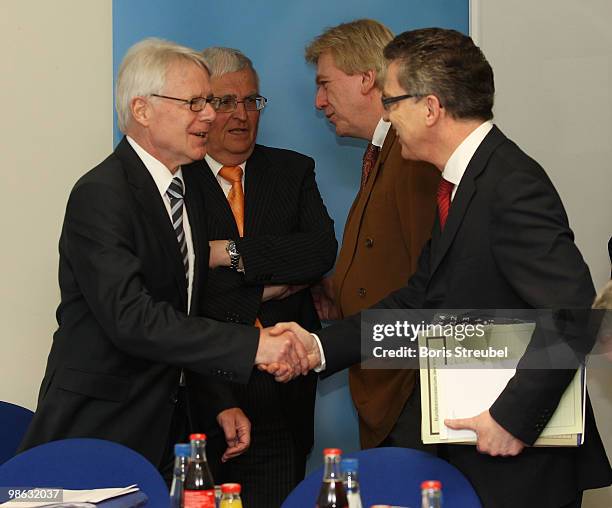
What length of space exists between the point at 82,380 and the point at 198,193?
83cm

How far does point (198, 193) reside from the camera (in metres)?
3.51

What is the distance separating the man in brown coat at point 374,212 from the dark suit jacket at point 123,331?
2.19 ft

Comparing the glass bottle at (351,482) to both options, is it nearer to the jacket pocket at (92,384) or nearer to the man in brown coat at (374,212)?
the jacket pocket at (92,384)

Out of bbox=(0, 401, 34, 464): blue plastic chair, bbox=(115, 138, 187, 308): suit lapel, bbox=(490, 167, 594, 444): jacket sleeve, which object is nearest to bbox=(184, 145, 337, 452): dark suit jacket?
bbox=(115, 138, 187, 308): suit lapel

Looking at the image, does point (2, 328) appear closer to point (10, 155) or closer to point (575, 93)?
point (10, 155)

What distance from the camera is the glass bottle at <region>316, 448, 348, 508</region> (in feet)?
7.04

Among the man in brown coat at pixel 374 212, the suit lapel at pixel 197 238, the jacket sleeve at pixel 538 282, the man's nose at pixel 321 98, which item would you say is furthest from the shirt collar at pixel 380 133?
the jacket sleeve at pixel 538 282

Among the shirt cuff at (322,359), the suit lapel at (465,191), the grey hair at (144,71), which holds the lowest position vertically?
the shirt cuff at (322,359)

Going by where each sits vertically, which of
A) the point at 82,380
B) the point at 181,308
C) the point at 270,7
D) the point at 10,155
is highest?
the point at 270,7

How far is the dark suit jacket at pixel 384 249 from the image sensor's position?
340cm

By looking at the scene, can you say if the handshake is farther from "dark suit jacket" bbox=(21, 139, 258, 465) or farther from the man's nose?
the man's nose

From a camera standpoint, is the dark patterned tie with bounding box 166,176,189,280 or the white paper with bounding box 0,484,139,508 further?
the dark patterned tie with bounding box 166,176,189,280

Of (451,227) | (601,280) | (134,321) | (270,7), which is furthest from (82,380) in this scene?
(601,280)

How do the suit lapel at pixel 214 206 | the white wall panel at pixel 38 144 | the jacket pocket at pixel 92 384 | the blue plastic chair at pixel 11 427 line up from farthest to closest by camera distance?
the white wall panel at pixel 38 144 → the suit lapel at pixel 214 206 → the blue plastic chair at pixel 11 427 → the jacket pocket at pixel 92 384
